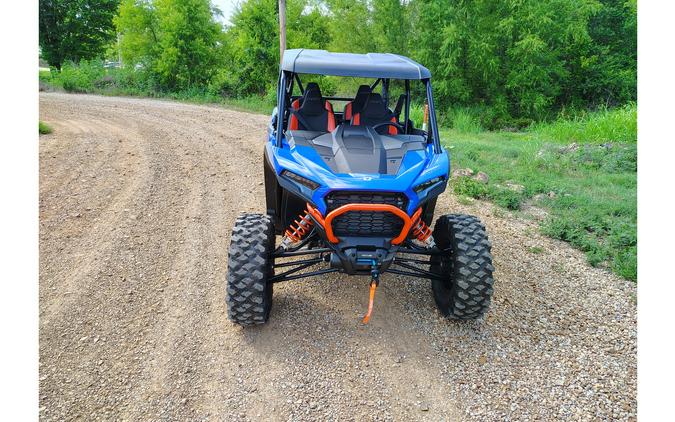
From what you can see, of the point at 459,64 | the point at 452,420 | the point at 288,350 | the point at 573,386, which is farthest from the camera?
the point at 459,64

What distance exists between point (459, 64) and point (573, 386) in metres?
15.6

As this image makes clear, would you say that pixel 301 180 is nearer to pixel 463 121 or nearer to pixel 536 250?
pixel 536 250

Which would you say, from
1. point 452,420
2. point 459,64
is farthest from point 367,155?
point 459,64

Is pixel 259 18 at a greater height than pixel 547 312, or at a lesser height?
greater

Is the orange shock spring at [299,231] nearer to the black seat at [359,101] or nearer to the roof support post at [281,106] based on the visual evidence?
the roof support post at [281,106]

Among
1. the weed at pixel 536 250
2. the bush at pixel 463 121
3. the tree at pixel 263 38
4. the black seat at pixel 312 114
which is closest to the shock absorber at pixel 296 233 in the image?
the black seat at pixel 312 114

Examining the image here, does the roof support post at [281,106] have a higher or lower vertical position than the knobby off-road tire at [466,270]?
higher

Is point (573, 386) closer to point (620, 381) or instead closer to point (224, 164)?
point (620, 381)

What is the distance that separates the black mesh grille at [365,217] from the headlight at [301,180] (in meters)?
0.14

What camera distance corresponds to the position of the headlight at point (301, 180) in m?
3.47

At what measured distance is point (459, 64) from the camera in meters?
17.3

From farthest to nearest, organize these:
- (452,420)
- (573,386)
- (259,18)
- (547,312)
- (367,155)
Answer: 1. (259,18)
2. (547,312)
3. (367,155)
4. (573,386)
5. (452,420)

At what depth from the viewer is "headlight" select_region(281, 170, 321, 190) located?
3466 mm

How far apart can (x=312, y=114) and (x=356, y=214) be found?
1640mm
